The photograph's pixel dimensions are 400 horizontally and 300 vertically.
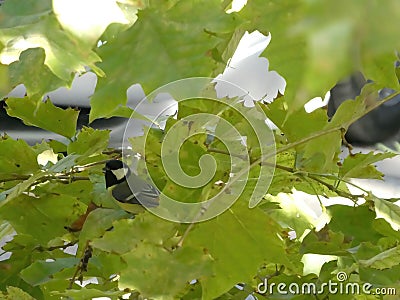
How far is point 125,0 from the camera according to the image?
0.58 feet

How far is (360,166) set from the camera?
29cm

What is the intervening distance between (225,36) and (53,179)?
5.0 inches

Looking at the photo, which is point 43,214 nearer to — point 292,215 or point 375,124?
point 292,215

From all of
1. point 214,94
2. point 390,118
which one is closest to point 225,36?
point 214,94

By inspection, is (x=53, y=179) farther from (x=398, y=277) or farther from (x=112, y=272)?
(x=398, y=277)

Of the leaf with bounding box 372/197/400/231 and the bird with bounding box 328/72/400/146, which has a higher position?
the leaf with bounding box 372/197/400/231

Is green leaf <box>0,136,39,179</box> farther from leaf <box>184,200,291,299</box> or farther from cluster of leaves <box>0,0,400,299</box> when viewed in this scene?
leaf <box>184,200,291,299</box>

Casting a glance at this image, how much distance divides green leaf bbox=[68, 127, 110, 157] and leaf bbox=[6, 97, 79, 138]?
0.03 meters

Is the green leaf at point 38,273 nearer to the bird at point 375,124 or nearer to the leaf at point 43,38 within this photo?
the leaf at point 43,38

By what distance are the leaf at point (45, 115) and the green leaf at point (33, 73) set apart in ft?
0.47

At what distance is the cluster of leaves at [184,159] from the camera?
0.48 ft

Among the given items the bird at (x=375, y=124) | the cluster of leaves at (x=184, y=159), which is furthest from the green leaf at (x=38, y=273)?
the bird at (x=375, y=124)

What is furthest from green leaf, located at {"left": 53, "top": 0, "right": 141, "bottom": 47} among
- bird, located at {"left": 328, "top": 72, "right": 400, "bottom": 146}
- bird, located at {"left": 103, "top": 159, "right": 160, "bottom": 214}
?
bird, located at {"left": 328, "top": 72, "right": 400, "bottom": 146}

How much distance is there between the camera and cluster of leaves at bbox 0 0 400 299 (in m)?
0.15
